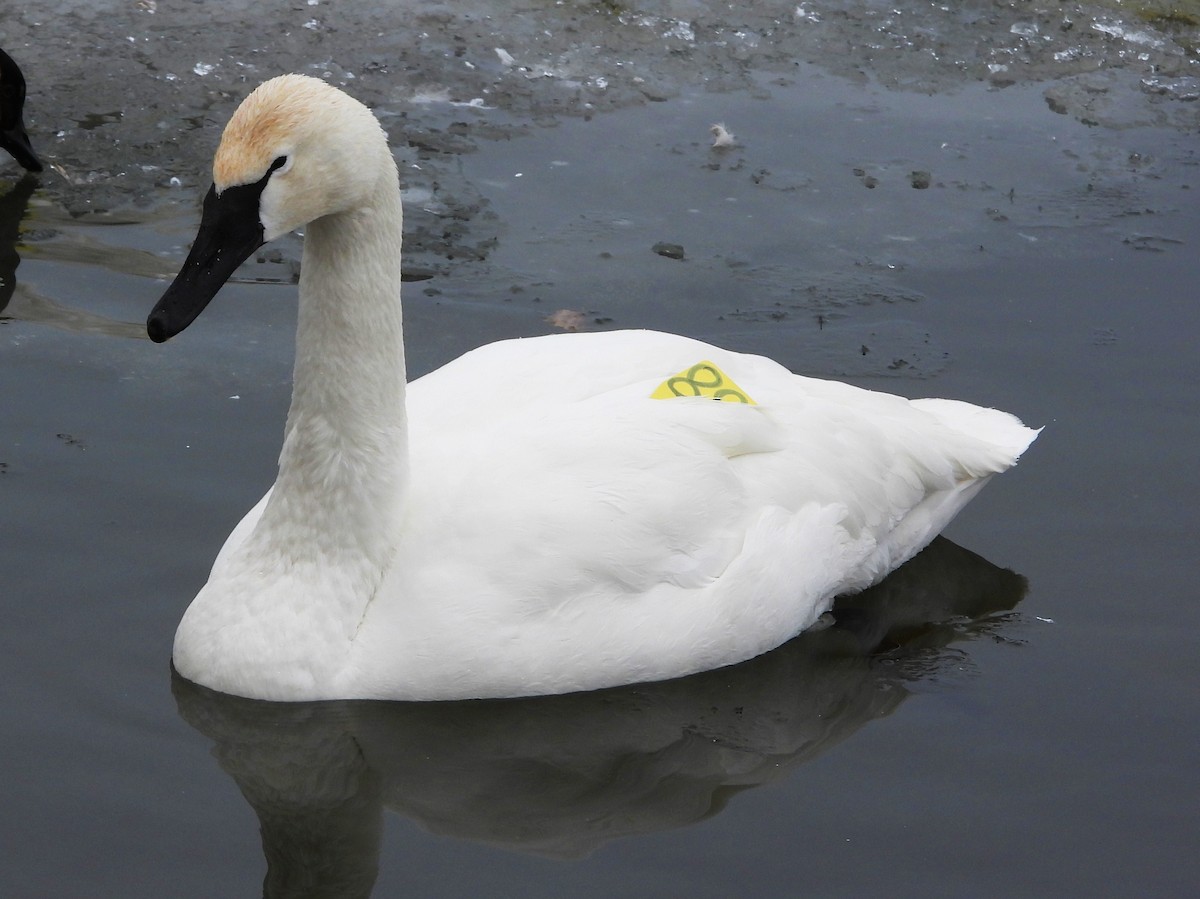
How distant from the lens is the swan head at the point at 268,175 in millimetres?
4230

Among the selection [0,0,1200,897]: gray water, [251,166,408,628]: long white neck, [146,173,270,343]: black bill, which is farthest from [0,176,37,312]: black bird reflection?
[146,173,270,343]: black bill

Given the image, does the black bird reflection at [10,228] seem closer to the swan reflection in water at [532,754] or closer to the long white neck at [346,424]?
the long white neck at [346,424]

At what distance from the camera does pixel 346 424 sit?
16.0 feet

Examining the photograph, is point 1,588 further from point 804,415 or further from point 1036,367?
point 1036,367

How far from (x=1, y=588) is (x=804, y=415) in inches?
111

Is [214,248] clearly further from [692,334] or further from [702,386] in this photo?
[692,334]

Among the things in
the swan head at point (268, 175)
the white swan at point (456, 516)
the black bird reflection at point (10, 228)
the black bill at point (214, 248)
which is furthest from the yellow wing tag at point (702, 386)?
the black bird reflection at point (10, 228)

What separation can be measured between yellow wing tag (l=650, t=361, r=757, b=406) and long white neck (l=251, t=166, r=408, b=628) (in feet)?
3.05

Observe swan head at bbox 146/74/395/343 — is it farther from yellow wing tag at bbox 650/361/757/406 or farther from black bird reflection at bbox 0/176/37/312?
black bird reflection at bbox 0/176/37/312

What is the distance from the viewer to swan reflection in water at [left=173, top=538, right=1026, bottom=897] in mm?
4438

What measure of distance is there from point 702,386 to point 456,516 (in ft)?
3.50

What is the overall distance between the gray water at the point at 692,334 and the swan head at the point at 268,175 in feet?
4.46

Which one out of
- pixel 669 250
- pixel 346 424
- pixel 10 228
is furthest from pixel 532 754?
pixel 10 228

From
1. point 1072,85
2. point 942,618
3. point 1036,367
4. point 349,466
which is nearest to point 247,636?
point 349,466
